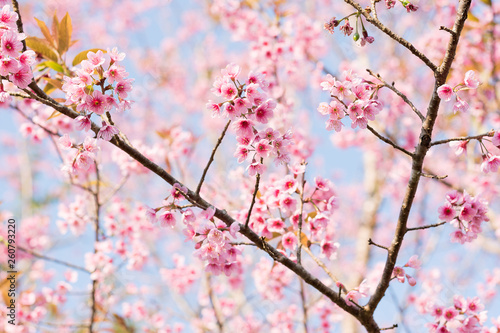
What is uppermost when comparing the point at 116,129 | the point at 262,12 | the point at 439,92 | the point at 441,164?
the point at 441,164

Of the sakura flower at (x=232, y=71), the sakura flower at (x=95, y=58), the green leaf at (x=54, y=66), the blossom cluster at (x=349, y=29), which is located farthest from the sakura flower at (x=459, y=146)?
the green leaf at (x=54, y=66)

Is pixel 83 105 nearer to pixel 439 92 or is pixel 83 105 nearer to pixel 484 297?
pixel 439 92

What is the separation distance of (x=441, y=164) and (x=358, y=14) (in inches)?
218

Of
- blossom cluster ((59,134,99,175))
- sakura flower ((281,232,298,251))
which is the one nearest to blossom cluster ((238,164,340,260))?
sakura flower ((281,232,298,251))

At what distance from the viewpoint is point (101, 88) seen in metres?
1.54

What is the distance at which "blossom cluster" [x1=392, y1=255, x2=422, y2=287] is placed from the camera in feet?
6.18

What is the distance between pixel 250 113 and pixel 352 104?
0.41 metres

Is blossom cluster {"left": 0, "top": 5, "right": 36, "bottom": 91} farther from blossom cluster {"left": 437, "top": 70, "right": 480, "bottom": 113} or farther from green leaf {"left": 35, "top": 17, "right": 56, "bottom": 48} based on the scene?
blossom cluster {"left": 437, "top": 70, "right": 480, "bottom": 113}

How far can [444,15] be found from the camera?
496 centimetres

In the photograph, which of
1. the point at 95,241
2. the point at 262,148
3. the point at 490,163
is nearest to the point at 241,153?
the point at 262,148

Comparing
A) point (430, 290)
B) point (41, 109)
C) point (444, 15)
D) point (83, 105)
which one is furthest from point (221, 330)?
point (444, 15)

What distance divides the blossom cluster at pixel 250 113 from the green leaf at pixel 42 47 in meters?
1.08

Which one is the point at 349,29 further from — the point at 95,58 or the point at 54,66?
the point at 54,66

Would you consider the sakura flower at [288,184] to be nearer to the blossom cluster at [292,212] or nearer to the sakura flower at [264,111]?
the blossom cluster at [292,212]
